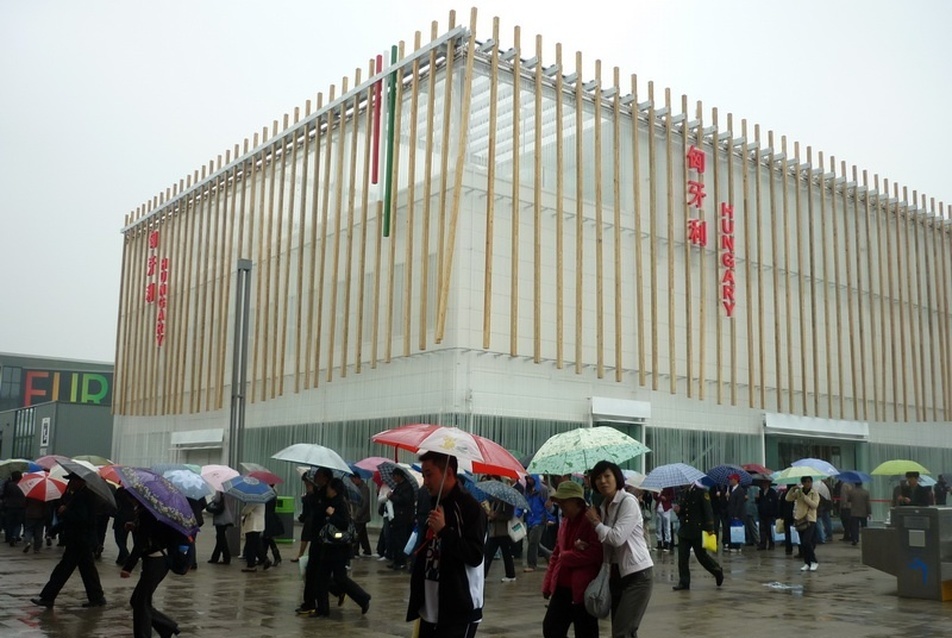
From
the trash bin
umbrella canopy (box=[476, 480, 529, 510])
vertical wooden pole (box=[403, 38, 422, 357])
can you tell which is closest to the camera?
umbrella canopy (box=[476, 480, 529, 510])

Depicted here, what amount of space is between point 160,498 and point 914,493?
18.3 meters

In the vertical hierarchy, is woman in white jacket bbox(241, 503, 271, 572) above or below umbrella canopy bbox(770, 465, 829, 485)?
below

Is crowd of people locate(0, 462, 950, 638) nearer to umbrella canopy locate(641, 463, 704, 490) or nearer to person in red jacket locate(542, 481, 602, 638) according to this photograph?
person in red jacket locate(542, 481, 602, 638)

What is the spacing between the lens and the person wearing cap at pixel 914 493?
72.0 ft

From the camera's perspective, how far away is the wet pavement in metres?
10.7

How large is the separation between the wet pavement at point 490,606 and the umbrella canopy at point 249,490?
1.19m

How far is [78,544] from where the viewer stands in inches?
459

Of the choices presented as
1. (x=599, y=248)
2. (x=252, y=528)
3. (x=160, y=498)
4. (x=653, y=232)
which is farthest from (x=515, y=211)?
(x=160, y=498)

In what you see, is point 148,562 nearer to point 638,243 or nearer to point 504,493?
point 504,493

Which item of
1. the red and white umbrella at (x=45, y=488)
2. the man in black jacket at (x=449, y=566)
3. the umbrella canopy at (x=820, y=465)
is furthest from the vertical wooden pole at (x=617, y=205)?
the man in black jacket at (x=449, y=566)

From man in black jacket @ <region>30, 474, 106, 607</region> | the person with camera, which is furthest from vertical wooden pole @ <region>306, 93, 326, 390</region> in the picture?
man in black jacket @ <region>30, 474, 106, 607</region>

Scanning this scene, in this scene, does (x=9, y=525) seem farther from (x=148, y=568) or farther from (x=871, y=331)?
(x=871, y=331)

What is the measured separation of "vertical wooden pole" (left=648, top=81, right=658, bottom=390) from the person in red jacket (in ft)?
61.2

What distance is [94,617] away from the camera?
11.2 meters
